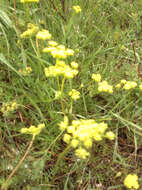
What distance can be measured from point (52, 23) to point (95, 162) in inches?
49.5

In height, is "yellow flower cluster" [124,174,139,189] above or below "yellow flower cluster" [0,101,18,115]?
below

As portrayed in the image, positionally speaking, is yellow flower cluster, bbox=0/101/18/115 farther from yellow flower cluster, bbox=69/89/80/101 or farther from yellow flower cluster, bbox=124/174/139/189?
yellow flower cluster, bbox=124/174/139/189

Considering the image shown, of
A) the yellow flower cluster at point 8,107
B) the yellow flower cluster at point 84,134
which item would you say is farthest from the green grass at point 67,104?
the yellow flower cluster at point 84,134

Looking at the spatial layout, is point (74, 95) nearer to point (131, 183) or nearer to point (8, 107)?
point (8, 107)

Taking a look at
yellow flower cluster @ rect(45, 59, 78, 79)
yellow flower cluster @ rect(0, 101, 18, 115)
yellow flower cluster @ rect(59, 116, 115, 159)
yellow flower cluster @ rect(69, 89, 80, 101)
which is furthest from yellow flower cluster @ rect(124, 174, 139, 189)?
yellow flower cluster @ rect(0, 101, 18, 115)

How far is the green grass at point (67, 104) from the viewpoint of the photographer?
142 cm

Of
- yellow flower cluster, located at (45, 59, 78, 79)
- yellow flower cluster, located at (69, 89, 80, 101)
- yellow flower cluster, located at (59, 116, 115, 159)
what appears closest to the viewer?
yellow flower cluster, located at (59, 116, 115, 159)

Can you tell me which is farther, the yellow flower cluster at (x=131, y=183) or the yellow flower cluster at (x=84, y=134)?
the yellow flower cluster at (x=131, y=183)

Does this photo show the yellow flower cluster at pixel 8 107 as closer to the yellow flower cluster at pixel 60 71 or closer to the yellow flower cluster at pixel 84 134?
the yellow flower cluster at pixel 60 71

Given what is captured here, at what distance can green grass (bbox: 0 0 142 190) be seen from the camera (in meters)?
1.42

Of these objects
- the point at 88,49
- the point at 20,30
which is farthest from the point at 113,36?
the point at 20,30

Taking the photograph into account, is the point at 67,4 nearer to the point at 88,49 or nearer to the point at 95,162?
the point at 88,49

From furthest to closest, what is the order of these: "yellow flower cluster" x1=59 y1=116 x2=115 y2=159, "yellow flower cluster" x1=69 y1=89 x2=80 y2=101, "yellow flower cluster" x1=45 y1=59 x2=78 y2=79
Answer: "yellow flower cluster" x1=69 y1=89 x2=80 y2=101, "yellow flower cluster" x1=45 y1=59 x2=78 y2=79, "yellow flower cluster" x1=59 y1=116 x2=115 y2=159

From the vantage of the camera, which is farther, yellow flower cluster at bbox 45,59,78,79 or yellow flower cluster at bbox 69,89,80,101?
yellow flower cluster at bbox 69,89,80,101
